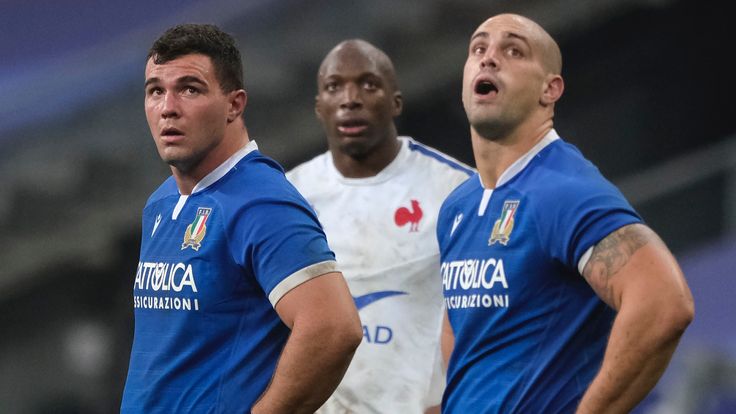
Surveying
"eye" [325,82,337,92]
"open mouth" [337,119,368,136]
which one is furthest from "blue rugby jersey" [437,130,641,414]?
"eye" [325,82,337,92]

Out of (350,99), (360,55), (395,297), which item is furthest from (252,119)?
(395,297)

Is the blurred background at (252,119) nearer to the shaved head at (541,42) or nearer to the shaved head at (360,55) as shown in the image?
the shaved head at (360,55)

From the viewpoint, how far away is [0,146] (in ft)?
28.0

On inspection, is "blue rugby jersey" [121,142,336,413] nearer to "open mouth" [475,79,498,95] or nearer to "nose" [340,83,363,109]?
"open mouth" [475,79,498,95]

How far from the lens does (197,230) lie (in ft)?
11.6

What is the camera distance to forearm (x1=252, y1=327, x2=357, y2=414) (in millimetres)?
3265

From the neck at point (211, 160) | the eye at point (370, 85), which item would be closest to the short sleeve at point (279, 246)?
the neck at point (211, 160)

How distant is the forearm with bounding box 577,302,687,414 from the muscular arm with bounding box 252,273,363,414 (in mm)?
593

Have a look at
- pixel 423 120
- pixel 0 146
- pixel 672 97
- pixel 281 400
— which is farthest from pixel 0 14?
pixel 281 400

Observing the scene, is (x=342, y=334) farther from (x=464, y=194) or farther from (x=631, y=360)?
(x=464, y=194)

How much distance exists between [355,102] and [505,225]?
167cm

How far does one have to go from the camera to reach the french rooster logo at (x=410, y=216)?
5.10 metres

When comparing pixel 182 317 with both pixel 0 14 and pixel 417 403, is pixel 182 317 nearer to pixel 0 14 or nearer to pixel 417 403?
pixel 417 403

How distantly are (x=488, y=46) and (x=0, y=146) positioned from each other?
205 inches
